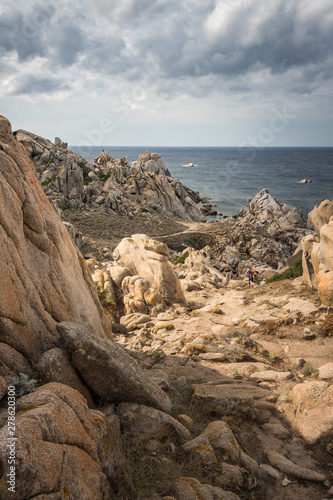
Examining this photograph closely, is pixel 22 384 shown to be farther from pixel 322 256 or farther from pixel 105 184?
pixel 105 184

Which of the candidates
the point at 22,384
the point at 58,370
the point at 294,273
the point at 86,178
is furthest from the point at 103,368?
the point at 86,178

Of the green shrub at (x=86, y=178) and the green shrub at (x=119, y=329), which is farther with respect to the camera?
the green shrub at (x=86, y=178)

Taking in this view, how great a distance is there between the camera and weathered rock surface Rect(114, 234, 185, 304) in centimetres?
1992

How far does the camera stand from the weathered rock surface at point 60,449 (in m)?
3.33

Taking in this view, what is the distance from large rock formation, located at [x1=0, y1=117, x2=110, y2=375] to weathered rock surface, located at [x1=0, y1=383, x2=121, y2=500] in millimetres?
1219

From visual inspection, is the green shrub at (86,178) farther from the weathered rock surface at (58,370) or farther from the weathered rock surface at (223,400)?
the weathered rock surface at (58,370)

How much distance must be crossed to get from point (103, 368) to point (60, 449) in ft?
7.31

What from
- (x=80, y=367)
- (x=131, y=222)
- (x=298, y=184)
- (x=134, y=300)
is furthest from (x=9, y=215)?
(x=298, y=184)

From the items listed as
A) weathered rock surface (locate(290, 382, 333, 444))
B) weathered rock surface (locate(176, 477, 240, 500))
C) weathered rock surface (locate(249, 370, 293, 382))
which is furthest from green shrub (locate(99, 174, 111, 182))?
weathered rock surface (locate(176, 477, 240, 500))

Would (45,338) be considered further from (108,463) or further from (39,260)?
(108,463)

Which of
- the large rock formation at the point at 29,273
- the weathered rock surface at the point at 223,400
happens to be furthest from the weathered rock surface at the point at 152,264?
the weathered rock surface at the point at 223,400

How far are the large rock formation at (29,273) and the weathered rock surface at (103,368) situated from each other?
452 millimetres

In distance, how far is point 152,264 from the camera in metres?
20.5

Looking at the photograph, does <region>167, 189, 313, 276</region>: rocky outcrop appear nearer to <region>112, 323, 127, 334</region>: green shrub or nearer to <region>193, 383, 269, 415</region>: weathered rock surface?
<region>112, 323, 127, 334</region>: green shrub
